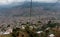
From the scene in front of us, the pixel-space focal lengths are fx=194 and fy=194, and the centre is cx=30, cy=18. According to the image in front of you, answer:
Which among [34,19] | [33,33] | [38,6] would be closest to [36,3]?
[38,6]

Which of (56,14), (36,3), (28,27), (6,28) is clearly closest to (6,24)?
(6,28)

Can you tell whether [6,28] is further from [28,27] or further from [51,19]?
[51,19]

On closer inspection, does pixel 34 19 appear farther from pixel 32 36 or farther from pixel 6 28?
pixel 6 28

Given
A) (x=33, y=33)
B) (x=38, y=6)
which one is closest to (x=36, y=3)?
(x=38, y=6)

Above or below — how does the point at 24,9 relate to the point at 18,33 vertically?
above

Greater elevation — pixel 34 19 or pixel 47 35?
pixel 34 19

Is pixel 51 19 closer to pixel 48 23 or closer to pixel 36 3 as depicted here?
pixel 48 23

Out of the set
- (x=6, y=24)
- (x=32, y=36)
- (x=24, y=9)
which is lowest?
(x=32, y=36)
